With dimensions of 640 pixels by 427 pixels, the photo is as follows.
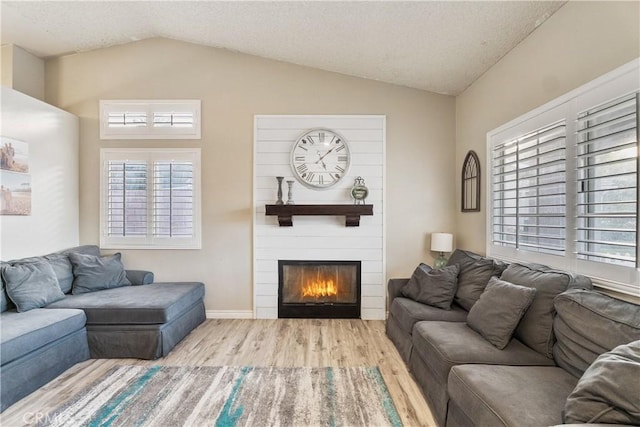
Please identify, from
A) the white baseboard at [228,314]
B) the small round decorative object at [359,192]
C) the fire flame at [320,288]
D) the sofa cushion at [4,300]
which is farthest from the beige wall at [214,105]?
the sofa cushion at [4,300]

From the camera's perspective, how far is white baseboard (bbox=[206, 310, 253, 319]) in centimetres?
370

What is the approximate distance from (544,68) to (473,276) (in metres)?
1.78

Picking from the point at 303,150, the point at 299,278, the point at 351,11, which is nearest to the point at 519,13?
the point at 351,11

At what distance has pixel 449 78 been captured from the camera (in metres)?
3.38

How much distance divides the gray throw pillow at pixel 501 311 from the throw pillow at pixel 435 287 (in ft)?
1.80

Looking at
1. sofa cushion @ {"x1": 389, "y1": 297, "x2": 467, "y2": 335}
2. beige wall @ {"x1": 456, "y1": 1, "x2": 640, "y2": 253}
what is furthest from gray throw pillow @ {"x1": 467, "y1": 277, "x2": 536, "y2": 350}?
beige wall @ {"x1": 456, "y1": 1, "x2": 640, "y2": 253}

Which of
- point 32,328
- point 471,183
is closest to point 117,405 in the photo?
point 32,328

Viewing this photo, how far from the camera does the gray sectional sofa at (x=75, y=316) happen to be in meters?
2.12

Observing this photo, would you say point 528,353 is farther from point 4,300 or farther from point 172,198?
point 4,300

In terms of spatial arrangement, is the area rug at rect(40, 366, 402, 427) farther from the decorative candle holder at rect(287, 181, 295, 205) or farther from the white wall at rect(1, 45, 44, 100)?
the white wall at rect(1, 45, 44, 100)

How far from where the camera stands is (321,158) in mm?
3676

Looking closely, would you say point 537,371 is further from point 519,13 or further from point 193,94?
point 193,94

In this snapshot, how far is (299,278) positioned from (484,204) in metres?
2.29

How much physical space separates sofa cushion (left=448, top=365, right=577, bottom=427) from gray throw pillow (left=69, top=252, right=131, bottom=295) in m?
3.43
